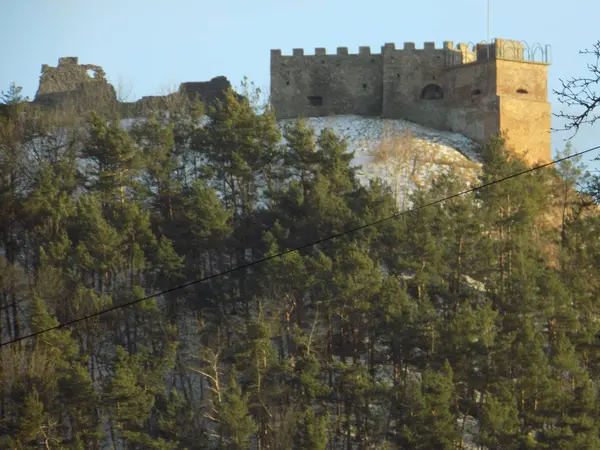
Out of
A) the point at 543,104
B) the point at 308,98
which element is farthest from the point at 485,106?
the point at 308,98

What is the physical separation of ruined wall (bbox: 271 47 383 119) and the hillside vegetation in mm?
5747

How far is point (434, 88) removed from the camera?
47281mm

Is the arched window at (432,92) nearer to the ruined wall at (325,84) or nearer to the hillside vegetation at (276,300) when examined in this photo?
the ruined wall at (325,84)

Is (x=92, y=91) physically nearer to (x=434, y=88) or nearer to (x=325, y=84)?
(x=325, y=84)

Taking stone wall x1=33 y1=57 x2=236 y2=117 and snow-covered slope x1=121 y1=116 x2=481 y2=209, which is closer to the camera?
snow-covered slope x1=121 y1=116 x2=481 y2=209

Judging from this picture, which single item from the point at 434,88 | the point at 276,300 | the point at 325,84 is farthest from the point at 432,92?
the point at 276,300

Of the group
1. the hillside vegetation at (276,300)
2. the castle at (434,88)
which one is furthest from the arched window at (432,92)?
the hillside vegetation at (276,300)

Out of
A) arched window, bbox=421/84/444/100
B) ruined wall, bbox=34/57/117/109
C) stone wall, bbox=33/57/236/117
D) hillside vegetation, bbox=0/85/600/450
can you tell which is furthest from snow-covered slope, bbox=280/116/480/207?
ruined wall, bbox=34/57/117/109

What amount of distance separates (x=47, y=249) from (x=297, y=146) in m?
8.78

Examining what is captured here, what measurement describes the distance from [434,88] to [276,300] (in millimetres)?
15366

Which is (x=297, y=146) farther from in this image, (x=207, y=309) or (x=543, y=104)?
(x=543, y=104)

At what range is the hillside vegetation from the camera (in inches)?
1228

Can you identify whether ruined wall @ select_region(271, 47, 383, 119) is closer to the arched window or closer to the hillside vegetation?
the arched window

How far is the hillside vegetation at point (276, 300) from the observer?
31203 millimetres
